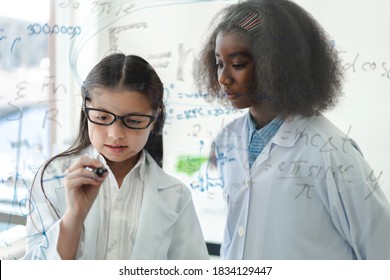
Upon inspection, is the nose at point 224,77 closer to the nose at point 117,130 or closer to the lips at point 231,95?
the lips at point 231,95

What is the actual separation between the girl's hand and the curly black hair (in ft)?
0.69

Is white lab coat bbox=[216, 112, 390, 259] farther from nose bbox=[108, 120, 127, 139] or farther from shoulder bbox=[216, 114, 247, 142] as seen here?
nose bbox=[108, 120, 127, 139]

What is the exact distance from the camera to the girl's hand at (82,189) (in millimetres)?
520

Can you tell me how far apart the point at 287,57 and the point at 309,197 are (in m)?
0.19

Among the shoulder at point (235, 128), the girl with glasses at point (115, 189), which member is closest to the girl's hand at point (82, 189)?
the girl with glasses at point (115, 189)

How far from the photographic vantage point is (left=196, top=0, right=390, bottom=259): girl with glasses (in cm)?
53

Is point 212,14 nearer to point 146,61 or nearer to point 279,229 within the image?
point 146,61

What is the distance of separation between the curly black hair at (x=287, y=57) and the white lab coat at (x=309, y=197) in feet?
0.10

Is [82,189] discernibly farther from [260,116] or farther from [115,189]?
[260,116]

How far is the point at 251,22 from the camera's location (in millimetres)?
528

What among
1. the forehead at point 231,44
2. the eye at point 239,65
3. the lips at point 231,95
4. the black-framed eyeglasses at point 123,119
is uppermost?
the forehead at point 231,44

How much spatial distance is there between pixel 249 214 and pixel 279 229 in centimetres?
5

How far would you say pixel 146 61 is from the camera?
0.55 m

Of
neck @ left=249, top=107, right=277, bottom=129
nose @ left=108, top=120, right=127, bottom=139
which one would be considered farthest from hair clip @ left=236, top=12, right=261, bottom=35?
nose @ left=108, top=120, right=127, bottom=139
